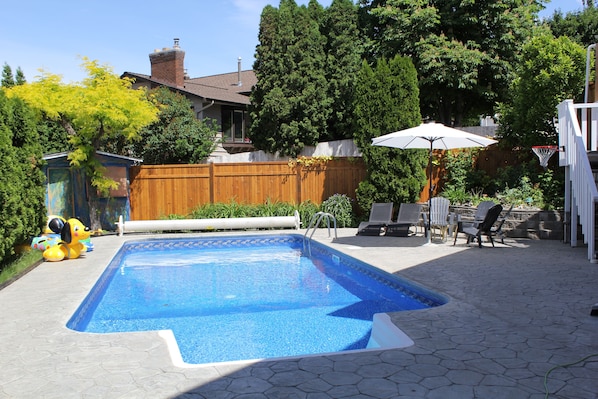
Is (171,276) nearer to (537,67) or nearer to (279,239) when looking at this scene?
(279,239)

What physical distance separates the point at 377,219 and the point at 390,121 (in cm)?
283

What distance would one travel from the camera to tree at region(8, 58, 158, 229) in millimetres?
12328

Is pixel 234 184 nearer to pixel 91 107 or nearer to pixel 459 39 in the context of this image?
pixel 91 107

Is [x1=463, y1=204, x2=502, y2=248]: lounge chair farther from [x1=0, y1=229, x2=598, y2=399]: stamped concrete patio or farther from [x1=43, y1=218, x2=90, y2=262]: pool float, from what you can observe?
[x1=43, y1=218, x2=90, y2=262]: pool float

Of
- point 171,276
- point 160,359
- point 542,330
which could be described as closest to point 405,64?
point 171,276

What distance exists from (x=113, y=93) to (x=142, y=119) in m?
0.97

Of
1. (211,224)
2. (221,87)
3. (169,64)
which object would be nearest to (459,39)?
(211,224)

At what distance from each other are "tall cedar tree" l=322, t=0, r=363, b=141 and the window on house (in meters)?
6.47

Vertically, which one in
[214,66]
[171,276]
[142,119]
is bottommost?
[171,276]

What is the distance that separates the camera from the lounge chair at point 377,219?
41.4ft

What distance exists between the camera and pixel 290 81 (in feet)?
65.5

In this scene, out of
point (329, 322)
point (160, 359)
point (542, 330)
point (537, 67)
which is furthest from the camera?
point (537, 67)

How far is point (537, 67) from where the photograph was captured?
1228 centimetres

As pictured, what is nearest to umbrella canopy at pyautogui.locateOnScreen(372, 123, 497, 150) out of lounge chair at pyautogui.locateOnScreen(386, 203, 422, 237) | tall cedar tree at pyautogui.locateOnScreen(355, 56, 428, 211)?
lounge chair at pyautogui.locateOnScreen(386, 203, 422, 237)
